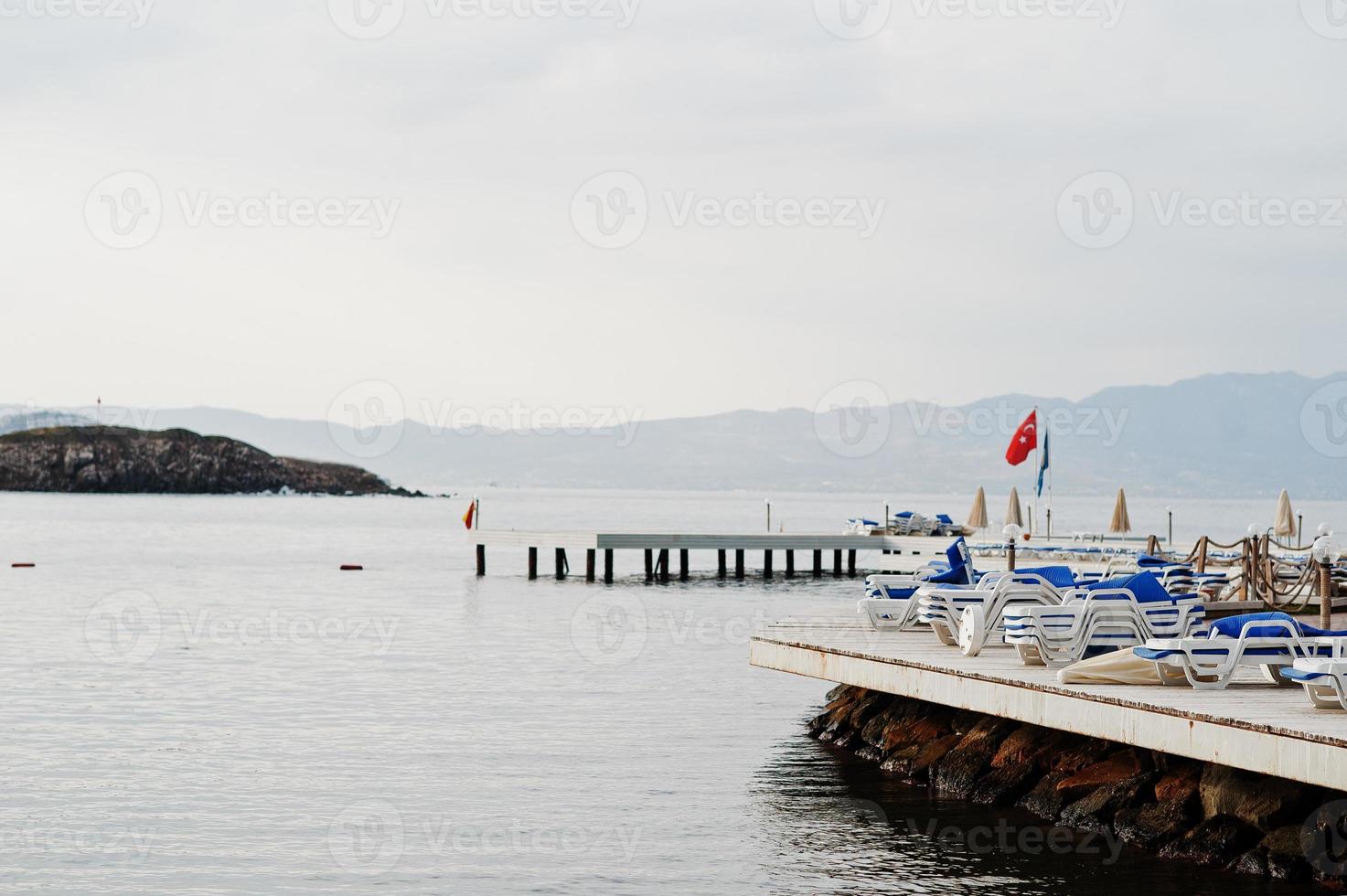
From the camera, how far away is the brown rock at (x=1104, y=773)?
44.7ft

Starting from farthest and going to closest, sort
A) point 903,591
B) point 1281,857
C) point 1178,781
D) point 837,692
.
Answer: point 837,692 → point 903,591 → point 1178,781 → point 1281,857

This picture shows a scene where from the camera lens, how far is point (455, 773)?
1700 centimetres

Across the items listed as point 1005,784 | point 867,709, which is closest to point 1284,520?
point 867,709

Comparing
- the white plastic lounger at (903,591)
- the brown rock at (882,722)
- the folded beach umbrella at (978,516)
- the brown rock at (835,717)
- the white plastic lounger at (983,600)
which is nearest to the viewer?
the white plastic lounger at (983,600)

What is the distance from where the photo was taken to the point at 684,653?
2916 centimetres

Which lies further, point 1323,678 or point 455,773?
point 455,773

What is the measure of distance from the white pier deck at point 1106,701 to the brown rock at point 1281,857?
977 mm

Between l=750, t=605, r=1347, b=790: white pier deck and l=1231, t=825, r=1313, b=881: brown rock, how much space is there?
98cm

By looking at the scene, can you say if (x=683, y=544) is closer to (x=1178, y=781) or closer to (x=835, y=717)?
(x=835, y=717)

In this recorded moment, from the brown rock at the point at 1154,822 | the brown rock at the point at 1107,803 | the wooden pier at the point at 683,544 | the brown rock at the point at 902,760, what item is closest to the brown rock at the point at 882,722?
the brown rock at the point at 902,760

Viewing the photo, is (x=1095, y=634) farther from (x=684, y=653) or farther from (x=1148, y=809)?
(x=684, y=653)

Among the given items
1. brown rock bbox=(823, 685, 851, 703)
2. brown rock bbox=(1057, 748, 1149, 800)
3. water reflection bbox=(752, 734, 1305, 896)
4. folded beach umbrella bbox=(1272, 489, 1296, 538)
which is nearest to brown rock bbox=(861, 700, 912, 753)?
water reflection bbox=(752, 734, 1305, 896)

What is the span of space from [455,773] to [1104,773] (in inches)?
280

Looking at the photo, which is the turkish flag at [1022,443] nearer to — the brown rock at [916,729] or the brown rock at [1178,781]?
the brown rock at [916,729]
